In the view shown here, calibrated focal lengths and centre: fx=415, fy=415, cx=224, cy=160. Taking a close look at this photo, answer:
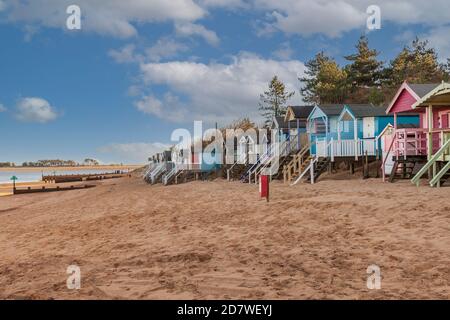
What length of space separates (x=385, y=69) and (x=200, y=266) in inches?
2650

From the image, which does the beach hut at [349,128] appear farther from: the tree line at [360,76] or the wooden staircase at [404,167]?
the tree line at [360,76]

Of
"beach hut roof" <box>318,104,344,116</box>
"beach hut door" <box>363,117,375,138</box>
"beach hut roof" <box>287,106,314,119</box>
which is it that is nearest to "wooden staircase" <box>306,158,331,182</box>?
"beach hut door" <box>363,117,375,138</box>

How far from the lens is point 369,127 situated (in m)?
27.7

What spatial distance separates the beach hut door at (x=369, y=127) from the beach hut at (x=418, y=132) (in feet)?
10.4

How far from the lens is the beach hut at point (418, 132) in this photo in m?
18.7

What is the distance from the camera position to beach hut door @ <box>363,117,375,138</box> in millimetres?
27531

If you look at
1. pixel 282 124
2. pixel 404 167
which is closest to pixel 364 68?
pixel 282 124

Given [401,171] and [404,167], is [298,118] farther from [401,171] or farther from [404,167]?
[404,167]

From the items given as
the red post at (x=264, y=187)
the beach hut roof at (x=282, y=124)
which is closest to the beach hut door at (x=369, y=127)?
the beach hut roof at (x=282, y=124)

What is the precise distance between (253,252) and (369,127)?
70.4 feet
